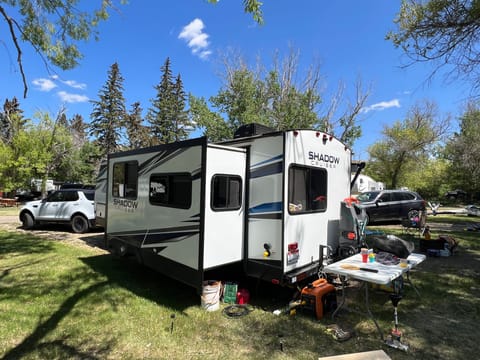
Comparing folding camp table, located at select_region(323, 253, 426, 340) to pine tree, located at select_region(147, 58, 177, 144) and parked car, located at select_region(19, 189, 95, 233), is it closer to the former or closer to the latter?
parked car, located at select_region(19, 189, 95, 233)

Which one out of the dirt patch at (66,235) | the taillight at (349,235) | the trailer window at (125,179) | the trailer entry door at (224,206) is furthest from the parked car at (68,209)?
the taillight at (349,235)

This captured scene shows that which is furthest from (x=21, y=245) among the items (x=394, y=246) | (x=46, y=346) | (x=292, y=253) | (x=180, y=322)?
(x=394, y=246)

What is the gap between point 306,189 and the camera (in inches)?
187

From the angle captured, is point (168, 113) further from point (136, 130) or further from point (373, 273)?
point (373, 273)

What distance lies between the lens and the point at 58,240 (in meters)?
9.39

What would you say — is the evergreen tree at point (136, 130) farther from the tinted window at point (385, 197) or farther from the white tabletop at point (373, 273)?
the white tabletop at point (373, 273)

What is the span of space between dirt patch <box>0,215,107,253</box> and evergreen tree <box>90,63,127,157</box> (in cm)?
2467

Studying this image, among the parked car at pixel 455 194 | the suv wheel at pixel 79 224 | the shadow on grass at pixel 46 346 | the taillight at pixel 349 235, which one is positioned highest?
the parked car at pixel 455 194

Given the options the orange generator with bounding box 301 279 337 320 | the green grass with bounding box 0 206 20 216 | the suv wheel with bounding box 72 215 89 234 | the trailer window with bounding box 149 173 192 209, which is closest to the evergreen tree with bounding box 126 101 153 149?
the green grass with bounding box 0 206 20 216

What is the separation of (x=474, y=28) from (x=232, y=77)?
40.8 ft

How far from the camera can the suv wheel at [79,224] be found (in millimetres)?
10727

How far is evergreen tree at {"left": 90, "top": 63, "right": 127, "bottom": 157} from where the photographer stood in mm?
35688

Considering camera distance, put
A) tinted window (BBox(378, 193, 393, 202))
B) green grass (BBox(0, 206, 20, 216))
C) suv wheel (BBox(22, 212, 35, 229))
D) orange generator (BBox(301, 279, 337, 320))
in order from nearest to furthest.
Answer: orange generator (BBox(301, 279, 337, 320))
suv wheel (BBox(22, 212, 35, 229))
tinted window (BBox(378, 193, 393, 202))
green grass (BBox(0, 206, 20, 216))

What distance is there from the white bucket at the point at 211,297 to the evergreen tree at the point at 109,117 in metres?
35.0
